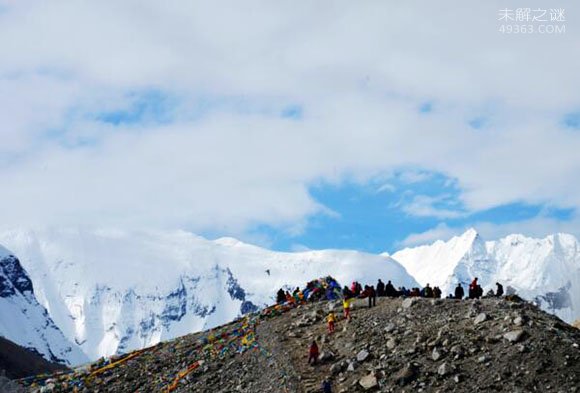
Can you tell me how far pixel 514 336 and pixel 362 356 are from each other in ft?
23.8

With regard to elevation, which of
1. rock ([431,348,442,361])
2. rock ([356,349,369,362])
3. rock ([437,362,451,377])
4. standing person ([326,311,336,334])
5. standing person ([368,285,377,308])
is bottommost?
rock ([437,362,451,377])

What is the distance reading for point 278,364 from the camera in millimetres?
44688

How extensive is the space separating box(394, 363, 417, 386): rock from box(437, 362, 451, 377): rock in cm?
114

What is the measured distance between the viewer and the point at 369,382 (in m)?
39.9

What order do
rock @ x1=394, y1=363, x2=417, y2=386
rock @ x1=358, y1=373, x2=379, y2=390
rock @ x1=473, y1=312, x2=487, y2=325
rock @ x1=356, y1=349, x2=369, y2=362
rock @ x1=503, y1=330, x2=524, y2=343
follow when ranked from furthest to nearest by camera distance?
1. rock @ x1=473, y1=312, x2=487, y2=325
2. rock @ x1=356, y1=349, x2=369, y2=362
3. rock @ x1=503, y1=330, x2=524, y2=343
4. rock @ x1=358, y1=373, x2=379, y2=390
5. rock @ x1=394, y1=363, x2=417, y2=386

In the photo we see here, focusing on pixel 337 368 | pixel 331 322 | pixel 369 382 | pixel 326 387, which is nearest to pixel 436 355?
pixel 369 382

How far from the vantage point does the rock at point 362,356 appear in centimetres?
4222

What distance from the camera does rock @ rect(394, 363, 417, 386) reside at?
39.3m

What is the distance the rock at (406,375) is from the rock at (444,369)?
1.14 m

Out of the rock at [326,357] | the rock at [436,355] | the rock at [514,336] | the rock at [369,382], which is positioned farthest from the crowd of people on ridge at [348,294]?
the rock at [514,336]

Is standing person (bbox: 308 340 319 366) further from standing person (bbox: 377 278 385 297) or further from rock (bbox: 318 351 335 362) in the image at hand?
standing person (bbox: 377 278 385 297)

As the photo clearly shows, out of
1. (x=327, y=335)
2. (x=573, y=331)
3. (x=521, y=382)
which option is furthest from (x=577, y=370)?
(x=327, y=335)

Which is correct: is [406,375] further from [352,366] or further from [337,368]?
[337,368]

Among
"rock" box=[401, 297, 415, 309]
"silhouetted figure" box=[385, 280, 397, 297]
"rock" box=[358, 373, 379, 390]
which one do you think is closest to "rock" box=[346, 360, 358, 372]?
"rock" box=[358, 373, 379, 390]
